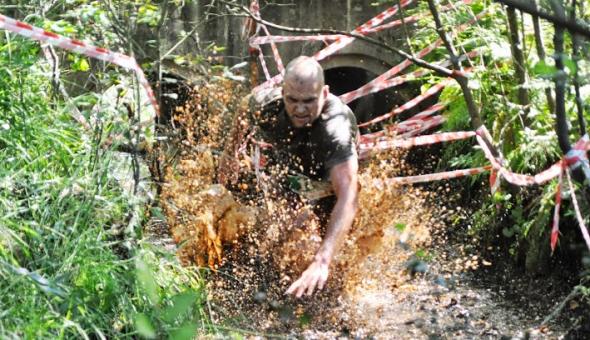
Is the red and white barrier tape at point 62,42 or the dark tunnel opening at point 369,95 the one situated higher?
the red and white barrier tape at point 62,42

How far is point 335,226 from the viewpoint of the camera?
5.64 metres

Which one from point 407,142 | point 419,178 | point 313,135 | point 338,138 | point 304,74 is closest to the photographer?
point 338,138

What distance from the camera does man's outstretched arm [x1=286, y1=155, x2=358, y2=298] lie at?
5176mm

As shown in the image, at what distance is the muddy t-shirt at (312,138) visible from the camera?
6.14 m

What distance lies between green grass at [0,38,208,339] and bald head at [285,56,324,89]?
1392mm

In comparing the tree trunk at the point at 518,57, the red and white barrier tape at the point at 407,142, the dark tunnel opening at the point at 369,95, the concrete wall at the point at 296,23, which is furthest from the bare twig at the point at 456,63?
the dark tunnel opening at the point at 369,95

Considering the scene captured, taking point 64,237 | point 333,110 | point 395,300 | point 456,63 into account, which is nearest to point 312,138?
point 333,110

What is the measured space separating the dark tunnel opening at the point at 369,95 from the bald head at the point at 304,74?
6.09 m

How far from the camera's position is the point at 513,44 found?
692 cm

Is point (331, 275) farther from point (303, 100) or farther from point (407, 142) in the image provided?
point (407, 142)

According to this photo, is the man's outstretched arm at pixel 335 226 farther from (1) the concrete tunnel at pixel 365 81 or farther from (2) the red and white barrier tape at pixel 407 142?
(1) the concrete tunnel at pixel 365 81

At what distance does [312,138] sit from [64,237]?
2.33 metres

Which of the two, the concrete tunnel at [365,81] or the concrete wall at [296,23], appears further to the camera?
the concrete tunnel at [365,81]

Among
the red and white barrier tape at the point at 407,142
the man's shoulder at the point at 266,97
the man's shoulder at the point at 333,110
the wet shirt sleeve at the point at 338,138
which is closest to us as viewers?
the wet shirt sleeve at the point at 338,138
